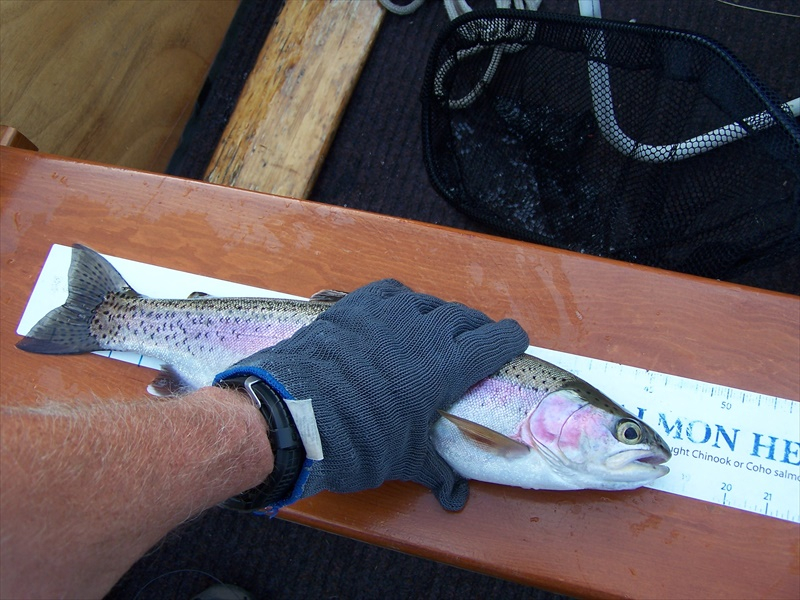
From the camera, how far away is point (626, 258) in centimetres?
177

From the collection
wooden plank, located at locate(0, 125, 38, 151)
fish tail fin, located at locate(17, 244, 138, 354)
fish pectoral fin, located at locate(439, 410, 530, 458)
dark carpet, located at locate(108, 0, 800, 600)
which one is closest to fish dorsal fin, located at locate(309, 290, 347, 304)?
fish pectoral fin, located at locate(439, 410, 530, 458)

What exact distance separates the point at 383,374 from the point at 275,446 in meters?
0.25

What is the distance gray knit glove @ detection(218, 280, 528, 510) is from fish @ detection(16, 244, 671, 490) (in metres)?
0.08

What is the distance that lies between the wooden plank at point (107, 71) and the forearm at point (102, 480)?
1372 mm

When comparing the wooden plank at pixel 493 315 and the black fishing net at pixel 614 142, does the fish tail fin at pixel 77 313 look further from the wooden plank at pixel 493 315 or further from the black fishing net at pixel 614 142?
the black fishing net at pixel 614 142

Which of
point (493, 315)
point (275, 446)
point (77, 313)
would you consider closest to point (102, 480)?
point (275, 446)

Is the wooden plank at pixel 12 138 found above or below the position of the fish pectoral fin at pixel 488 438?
below

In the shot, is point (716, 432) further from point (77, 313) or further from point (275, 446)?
point (77, 313)

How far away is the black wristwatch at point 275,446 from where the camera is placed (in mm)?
976

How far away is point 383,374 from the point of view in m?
1.11

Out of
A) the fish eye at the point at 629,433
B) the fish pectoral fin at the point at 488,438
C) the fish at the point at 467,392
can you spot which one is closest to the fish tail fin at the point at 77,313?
the fish at the point at 467,392

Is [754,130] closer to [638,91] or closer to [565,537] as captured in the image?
[638,91]

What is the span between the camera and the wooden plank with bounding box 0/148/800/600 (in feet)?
4.18

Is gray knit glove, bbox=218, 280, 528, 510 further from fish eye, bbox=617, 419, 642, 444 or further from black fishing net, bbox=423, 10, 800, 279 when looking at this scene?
black fishing net, bbox=423, 10, 800, 279
